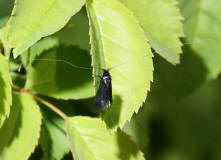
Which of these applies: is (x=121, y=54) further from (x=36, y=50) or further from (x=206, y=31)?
(x=206, y=31)

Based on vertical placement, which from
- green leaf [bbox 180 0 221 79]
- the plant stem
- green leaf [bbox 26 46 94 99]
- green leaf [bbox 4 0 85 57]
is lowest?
green leaf [bbox 180 0 221 79]

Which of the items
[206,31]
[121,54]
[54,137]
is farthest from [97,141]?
[206,31]

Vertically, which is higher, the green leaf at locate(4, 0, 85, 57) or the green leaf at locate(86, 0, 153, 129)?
the green leaf at locate(4, 0, 85, 57)

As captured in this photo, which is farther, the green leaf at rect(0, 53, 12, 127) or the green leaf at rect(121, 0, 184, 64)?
the green leaf at rect(121, 0, 184, 64)

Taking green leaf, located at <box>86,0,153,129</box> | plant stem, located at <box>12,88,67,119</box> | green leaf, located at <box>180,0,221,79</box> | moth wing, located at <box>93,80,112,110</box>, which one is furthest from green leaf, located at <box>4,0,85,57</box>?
green leaf, located at <box>180,0,221,79</box>

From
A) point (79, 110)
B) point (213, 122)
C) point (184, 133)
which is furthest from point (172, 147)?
point (79, 110)

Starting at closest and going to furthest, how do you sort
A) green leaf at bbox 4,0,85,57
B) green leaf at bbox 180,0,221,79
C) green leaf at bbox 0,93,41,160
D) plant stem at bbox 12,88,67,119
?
1. green leaf at bbox 4,0,85,57
2. green leaf at bbox 0,93,41,160
3. plant stem at bbox 12,88,67,119
4. green leaf at bbox 180,0,221,79

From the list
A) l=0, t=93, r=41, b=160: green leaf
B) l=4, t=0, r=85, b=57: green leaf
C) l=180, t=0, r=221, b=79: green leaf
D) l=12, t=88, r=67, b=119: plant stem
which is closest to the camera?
l=4, t=0, r=85, b=57: green leaf

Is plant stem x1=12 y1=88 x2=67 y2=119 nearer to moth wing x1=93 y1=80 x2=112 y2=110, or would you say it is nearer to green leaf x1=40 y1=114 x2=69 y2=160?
green leaf x1=40 y1=114 x2=69 y2=160
